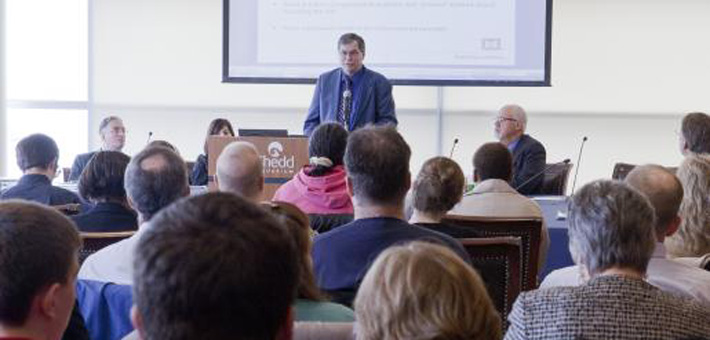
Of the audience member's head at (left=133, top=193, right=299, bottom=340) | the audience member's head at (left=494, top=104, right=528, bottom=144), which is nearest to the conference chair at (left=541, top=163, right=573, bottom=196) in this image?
the audience member's head at (left=494, top=104, right=528, bottom=144)

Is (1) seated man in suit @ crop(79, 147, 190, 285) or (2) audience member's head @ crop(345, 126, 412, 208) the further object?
(1) seated man in suit @ crop(79, 147, 190, 285)

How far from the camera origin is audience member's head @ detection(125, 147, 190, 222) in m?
2.95

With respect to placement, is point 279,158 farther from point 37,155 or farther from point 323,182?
point 37,155

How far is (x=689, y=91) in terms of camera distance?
28.6 ft

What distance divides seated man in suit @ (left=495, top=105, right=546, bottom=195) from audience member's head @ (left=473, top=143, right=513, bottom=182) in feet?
5.90

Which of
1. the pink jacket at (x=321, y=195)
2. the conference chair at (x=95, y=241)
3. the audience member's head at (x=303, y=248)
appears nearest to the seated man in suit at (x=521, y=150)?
the pink jacket at (x=321, y=195)

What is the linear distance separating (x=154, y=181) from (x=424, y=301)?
1.77m

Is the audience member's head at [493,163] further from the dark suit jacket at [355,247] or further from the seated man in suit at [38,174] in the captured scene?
the seated man in suit at [38,174]

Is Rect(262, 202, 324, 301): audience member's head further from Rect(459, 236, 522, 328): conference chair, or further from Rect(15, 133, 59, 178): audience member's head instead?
Rect(15, 133, 59, 178): audience member's head

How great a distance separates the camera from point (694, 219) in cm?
324

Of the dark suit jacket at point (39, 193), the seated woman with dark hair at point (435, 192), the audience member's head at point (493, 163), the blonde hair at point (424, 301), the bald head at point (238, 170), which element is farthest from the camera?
the dark suit jacket at point (39, 193)

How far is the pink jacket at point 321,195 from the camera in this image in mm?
4125

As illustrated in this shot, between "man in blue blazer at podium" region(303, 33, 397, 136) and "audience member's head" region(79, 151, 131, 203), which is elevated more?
"man in blue blazer at podium" region(303, 33, 397, 136)

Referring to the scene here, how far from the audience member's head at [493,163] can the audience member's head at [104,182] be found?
1587mm
